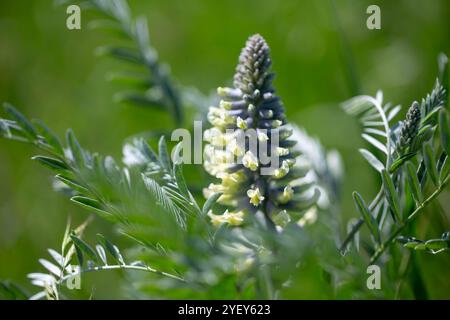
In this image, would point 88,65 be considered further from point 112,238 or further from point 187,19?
point 112,238

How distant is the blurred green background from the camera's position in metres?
2.75

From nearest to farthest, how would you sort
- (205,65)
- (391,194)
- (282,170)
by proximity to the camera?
(391,194)
(282,170)
(205,65)

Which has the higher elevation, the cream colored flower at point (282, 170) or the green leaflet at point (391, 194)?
the cream colored flower at point (282, 170)

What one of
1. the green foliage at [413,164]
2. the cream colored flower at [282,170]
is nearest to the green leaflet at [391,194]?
the green foliage at [413,164]

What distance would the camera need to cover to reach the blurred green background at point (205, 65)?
2748mm

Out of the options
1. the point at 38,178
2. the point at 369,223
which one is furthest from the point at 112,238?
the point at 369,223

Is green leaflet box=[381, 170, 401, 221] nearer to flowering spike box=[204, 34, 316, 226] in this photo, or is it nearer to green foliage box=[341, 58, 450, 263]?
green foliage box=[341, 58, 450, 263]

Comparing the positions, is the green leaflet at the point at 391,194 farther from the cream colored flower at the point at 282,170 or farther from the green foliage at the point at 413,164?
the cream colored flower at the point at 282,170

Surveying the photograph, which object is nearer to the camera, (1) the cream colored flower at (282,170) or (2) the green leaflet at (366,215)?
(2) the green leaflet at (366,215)

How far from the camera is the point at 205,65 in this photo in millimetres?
3148

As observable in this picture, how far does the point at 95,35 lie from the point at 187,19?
22.8 inches

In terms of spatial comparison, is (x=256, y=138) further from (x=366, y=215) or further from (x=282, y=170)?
(x=366, y=215)

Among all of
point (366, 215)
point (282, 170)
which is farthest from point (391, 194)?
point (282, 170)

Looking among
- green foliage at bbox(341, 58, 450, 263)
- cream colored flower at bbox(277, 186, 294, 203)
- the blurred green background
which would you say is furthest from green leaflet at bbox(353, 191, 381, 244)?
the blurred green background
